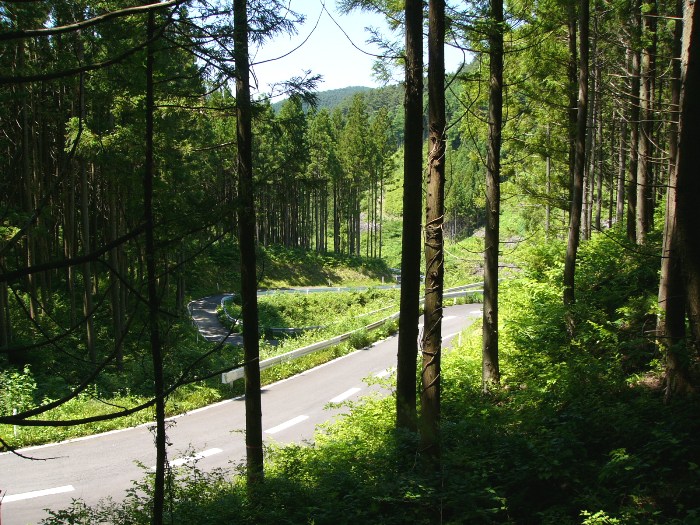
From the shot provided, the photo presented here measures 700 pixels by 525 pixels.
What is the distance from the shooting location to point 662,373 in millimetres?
8125

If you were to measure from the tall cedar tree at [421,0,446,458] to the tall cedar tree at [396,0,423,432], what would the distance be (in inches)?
19.3

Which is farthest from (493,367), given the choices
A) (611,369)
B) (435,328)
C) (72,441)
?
(72,441)

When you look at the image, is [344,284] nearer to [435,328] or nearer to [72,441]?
[72,441]

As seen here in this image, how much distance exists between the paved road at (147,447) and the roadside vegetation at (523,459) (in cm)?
108

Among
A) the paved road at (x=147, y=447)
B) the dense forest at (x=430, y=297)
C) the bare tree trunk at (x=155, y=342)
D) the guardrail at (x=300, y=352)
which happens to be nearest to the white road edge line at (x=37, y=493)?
the paved road at (x=147, y=447)

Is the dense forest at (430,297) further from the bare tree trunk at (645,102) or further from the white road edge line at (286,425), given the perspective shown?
the white road edge line at (286,425)

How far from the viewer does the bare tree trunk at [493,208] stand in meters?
9.59

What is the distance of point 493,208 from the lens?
984 cm

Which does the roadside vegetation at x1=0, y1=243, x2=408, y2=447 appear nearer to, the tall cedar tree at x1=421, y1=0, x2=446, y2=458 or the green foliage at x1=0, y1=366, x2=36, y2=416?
the green foliage at x1=0, y1=366, x2=36, y2=416

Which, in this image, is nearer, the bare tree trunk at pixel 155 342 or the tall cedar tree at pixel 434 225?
the bare tree trunk at pixel 155 342

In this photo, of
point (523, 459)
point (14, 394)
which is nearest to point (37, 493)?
point (14, 394)

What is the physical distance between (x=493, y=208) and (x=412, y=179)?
129 inches

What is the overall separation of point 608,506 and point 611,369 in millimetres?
4119

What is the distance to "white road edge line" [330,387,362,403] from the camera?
1523 cm
